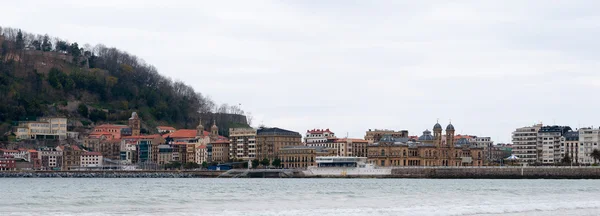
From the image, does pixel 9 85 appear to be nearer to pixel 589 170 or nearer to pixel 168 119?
pixel 168 119

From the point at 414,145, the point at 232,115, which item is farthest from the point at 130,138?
the point at 414,145

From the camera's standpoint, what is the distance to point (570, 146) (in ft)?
519

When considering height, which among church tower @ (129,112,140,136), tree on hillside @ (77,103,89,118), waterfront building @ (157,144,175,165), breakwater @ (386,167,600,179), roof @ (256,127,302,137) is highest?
tree on hillside @ (77,103,89,118)

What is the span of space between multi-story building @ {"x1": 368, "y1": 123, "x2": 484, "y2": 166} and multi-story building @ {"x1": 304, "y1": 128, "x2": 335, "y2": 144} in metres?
18.1

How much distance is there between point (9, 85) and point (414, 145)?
6149 centimetres

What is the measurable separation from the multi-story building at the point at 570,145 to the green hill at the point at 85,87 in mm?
56168

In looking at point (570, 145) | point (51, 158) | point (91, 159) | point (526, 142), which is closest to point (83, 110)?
point (91, 159)

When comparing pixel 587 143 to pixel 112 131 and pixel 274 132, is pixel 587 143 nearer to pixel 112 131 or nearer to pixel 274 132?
pixel 274 132

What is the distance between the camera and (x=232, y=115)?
629ft

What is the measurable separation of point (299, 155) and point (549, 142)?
3975 cm

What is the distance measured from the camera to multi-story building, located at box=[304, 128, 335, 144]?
168 metres

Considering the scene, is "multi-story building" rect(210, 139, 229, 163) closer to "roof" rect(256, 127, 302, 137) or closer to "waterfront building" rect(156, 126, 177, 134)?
"roof" rect(256, 127, 302, 137)

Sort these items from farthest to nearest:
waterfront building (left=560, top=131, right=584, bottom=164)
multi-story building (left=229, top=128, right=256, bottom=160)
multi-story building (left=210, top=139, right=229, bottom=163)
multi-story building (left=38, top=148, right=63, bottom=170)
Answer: multi-story building (left=210, top=139, right=229, bottom=163) → multi-story building (left=229, top=128, right=256, bottom=160) → waterfront building (left=560, top=131, right=584, bottom=164) → multi-story building (left=38, top=148, right=63, bottom=170)

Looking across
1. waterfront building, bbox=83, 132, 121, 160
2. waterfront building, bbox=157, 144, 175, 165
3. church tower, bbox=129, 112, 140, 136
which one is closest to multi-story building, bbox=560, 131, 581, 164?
waterfront building, bbox=157, 144, 175, 165
